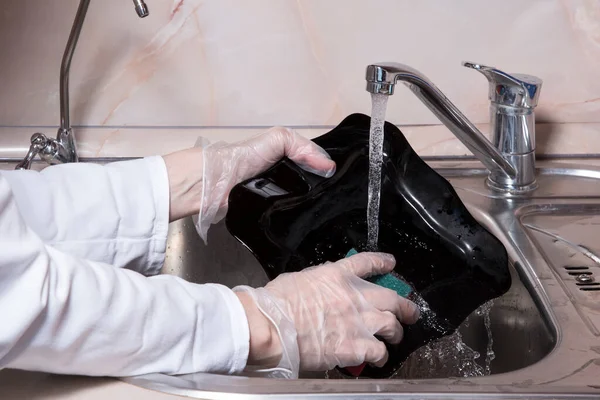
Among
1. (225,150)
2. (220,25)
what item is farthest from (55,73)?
(225,150)

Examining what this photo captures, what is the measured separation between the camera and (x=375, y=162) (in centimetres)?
86

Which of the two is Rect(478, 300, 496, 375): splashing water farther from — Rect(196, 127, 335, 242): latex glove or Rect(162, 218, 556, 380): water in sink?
Rect(196, 127, 335, 242): latex glove

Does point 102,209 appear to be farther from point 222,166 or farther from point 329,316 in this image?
point 329,316

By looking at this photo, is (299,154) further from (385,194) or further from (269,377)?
(269,377)

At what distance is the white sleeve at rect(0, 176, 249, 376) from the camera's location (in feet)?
1.82

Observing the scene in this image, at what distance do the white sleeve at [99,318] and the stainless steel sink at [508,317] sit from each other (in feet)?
0.08

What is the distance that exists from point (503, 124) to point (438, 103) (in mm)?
137

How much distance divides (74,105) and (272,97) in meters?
0.33

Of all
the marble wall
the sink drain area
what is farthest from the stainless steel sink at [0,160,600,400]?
the marble wall

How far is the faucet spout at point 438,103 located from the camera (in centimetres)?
81

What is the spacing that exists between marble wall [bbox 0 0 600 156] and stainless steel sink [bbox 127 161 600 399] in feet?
0.41

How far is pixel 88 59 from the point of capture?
118 cm

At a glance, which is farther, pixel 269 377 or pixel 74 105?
pixel 74 105

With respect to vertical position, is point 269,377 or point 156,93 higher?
point 156,93
